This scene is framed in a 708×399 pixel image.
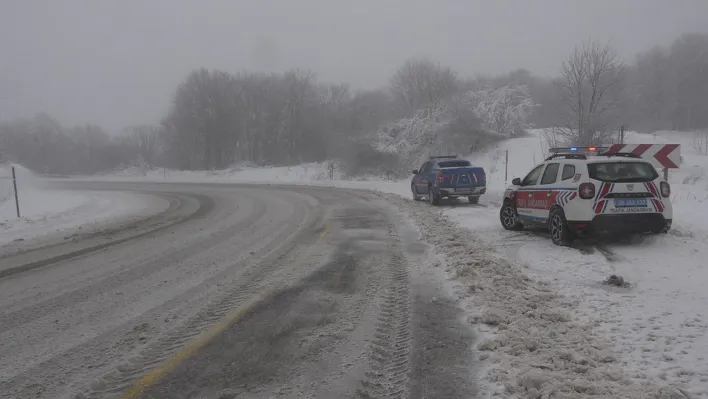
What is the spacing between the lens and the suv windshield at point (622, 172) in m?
8.00

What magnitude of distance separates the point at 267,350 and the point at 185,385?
843 mm

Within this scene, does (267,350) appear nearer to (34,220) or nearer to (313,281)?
(313,281)

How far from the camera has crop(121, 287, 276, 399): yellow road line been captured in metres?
3.65

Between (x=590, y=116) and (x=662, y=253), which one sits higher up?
(x=590, y=116)

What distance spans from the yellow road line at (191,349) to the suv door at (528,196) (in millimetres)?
6097

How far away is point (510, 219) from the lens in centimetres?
1087

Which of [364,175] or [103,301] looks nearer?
[103,301]

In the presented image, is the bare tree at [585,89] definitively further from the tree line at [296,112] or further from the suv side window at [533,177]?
the tree line at [296,112]

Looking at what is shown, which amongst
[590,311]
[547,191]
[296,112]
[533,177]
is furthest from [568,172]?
[296,112]

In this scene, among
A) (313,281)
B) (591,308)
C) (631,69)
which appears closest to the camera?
(591,308)

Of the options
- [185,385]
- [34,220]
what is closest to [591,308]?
[185,385]

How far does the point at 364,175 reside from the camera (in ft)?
142

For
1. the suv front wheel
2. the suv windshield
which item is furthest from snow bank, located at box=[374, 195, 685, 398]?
the suv windshield

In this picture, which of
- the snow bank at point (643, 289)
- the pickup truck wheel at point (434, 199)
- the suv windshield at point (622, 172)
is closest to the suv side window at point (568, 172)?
the suv windshield at point (622, 172)
